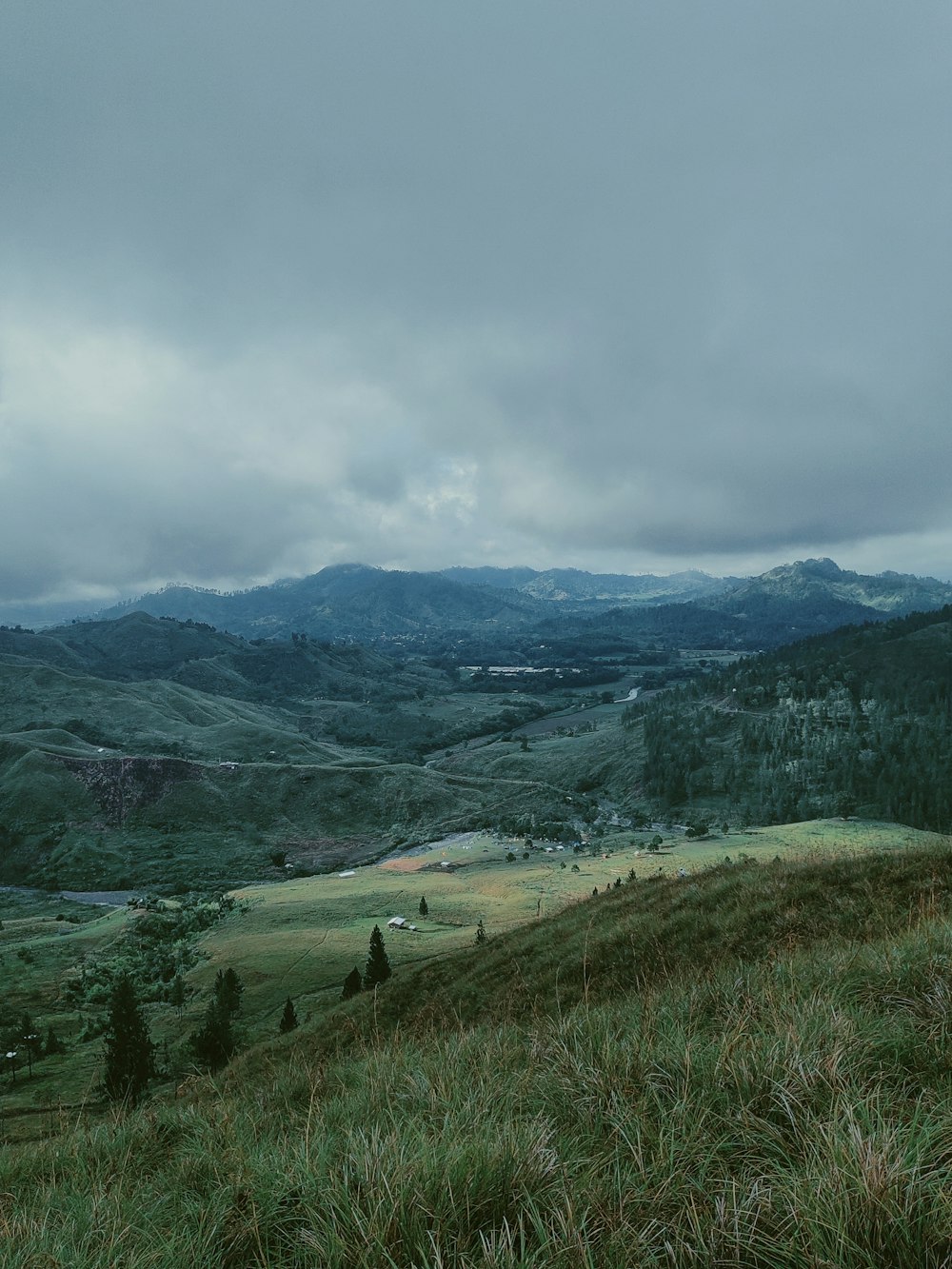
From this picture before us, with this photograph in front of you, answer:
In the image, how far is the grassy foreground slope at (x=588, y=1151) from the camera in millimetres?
2857

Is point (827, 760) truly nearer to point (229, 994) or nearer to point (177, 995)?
point (229, 994)

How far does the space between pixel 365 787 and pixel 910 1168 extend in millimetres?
173902

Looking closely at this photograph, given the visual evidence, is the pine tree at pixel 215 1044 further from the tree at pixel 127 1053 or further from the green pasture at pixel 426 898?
the green pasture at pixel 426 898

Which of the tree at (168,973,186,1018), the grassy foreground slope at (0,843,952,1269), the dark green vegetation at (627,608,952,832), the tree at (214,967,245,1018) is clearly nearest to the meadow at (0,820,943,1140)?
the tree at (168,973,186,1018)

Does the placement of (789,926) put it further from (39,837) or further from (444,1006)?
(39,837)

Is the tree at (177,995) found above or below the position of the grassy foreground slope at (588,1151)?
below

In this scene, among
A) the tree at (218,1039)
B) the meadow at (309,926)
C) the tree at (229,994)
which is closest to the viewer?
the tree at (218,1039)

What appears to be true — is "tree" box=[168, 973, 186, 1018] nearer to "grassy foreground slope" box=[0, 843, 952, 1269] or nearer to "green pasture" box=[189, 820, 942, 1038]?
"green pasture" box=[189, 820, 942, 1038]

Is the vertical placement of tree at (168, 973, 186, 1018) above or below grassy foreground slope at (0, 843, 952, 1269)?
below

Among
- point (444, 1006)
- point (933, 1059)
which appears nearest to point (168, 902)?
point (444, 1006)

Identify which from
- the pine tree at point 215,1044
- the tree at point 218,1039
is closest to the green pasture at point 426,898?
the tree at point 218,1039

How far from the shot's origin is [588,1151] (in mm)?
4023

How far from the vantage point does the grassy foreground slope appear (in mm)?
2857

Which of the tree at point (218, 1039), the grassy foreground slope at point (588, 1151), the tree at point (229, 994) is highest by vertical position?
the grassy foreground slope at point (588, 1151)
